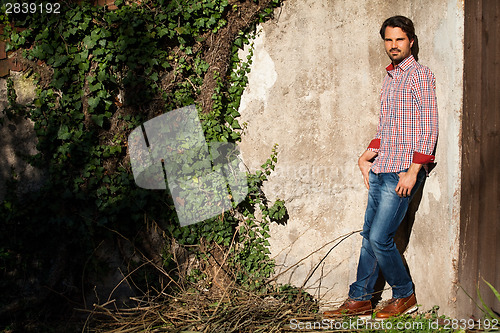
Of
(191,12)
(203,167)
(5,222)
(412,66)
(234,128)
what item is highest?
(191,12)

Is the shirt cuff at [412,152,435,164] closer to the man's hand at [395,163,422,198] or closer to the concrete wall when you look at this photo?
the man's hand at [395,163,422,198]

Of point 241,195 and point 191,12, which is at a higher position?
point 191,12

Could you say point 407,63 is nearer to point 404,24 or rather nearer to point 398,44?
point 398,44

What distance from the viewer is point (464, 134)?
2.96 meters

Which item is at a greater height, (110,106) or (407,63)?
(407,63)

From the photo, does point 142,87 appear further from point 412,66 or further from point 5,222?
point 412,66

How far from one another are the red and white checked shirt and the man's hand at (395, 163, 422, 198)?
5 centimetres

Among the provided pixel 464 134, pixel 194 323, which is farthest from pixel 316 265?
pixel 464 134

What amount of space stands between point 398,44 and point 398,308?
6.41 ft

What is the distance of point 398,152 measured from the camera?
3195mm

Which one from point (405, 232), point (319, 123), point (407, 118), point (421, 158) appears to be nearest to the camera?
point (421, 158)

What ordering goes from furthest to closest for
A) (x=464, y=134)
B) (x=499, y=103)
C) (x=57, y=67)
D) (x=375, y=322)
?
(x=57, y=67), (x=375, y=322), (x=464, y=134), (x=499, y=103)

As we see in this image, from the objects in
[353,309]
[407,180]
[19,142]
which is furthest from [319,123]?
[19,142]

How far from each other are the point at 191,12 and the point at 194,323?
248 cm
